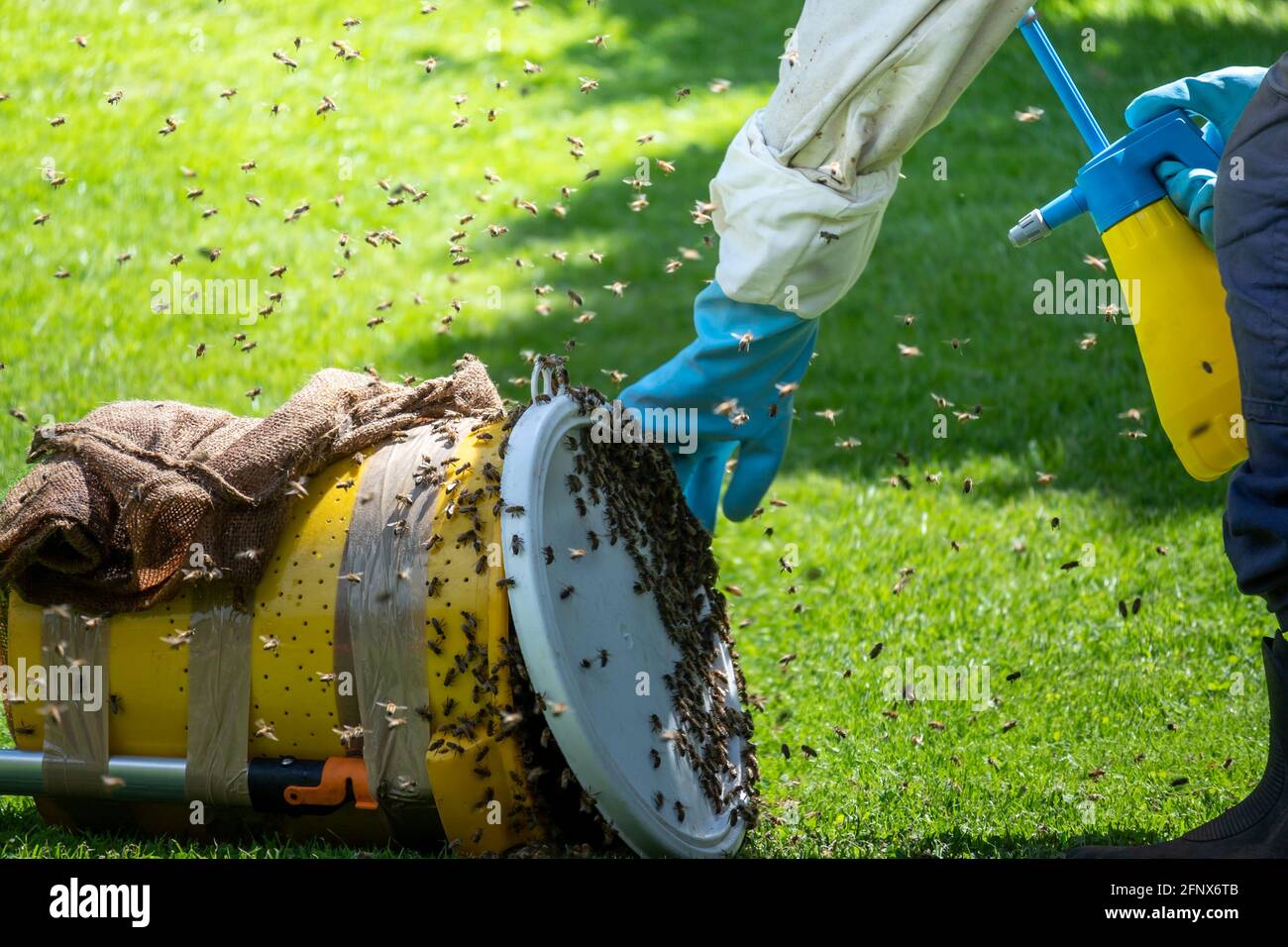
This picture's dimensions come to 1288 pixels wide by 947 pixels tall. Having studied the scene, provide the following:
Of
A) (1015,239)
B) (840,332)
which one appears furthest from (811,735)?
(840,332)

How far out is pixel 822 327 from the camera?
7.68 m

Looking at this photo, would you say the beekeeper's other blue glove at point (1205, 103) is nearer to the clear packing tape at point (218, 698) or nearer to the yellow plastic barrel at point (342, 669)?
the yellow plastic barrel at point (342, 669)

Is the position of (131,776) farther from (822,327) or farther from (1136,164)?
(822,327)

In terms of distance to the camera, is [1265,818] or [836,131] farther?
[836,131]

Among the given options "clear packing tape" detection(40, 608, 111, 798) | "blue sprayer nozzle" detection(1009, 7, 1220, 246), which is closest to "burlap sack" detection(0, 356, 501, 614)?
"clear packing tape" detection(40, 608, 111, 798)

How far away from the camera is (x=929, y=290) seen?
7.92 meters

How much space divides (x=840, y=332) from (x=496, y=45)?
3.87m

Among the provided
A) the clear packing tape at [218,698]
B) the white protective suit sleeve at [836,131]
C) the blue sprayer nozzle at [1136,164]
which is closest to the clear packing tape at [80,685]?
the clear packing tape at [218,698]

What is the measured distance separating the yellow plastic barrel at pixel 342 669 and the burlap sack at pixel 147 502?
0.07 meters

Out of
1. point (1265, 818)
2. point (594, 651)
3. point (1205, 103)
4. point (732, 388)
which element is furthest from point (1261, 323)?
point (594, 651)

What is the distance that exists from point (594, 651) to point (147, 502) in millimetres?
1090

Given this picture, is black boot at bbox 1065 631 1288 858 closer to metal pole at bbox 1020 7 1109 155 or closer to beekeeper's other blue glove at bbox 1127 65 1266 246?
beekeeper's other blue glove at bbox 1127 65 1266 246

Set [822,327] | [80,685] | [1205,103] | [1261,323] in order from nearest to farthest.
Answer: [1261,323] → [80,685] → [1205,103] → [822,327]
